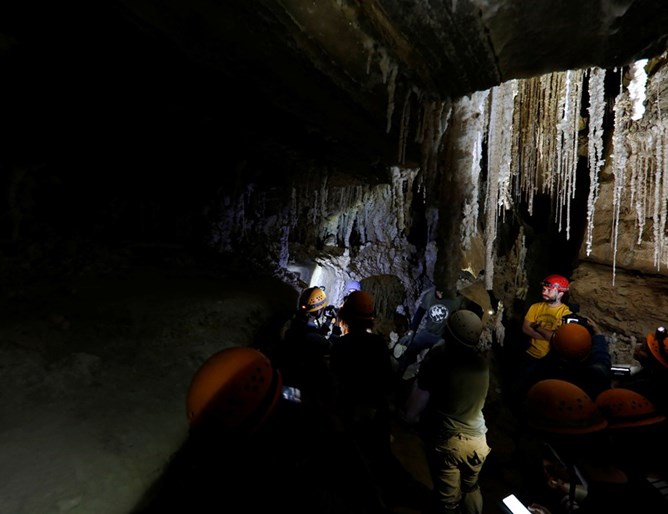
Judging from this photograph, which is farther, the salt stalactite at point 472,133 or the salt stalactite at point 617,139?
the salt stalactite at point 617,139

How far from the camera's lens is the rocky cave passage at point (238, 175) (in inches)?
83.0

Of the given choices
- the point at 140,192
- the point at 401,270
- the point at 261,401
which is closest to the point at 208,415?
the point at 261,401

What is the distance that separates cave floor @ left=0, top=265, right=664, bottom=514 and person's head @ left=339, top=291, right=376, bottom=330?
63.1 inches

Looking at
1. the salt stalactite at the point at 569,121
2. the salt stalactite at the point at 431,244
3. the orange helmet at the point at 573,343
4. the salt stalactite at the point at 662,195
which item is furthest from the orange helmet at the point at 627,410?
the salt stalactite at the point at 431,244

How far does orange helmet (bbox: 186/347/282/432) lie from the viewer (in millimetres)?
1350

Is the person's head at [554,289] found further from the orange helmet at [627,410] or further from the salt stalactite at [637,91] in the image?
the salt stalactite at [637,91]

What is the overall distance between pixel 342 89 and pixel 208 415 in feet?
9.35

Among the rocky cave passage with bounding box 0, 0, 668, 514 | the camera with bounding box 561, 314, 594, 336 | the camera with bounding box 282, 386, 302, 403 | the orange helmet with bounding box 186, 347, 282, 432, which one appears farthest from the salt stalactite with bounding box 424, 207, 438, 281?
the orange helmet with bounding box 186, 347, 282, 432

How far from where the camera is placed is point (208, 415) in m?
1.36

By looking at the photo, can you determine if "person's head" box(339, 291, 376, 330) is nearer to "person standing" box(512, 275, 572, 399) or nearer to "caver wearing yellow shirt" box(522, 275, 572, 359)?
"person standing" box(512, 275, 572, 399)

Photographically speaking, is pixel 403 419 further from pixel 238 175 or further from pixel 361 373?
pixel 238 175

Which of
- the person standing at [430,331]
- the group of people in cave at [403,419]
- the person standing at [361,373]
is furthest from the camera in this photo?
the person standing at [430,331]

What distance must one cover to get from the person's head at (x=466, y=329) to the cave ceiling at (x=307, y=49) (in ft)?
6.14

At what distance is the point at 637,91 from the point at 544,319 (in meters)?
3.95
